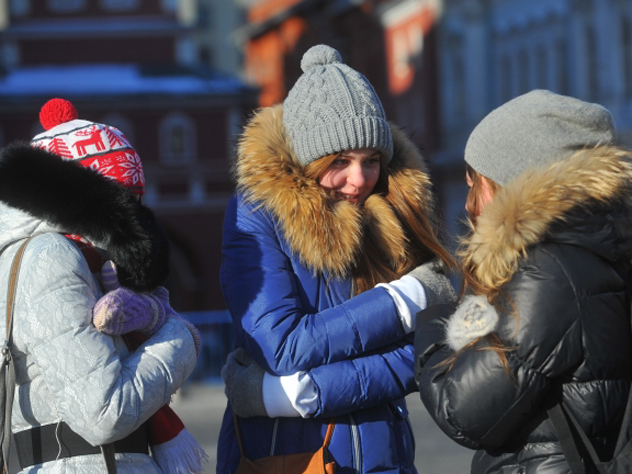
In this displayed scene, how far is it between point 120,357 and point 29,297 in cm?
29

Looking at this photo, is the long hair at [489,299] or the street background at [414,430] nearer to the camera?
the long hair at [489,299]

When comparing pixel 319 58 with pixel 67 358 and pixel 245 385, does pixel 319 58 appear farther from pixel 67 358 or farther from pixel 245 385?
pixel 67 358

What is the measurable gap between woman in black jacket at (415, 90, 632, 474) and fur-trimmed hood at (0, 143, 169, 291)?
0.86m

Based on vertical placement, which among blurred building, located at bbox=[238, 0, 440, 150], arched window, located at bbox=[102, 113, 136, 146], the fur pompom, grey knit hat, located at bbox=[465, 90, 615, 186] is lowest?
arched window, located at bbox=[102, 113, 136, 146]

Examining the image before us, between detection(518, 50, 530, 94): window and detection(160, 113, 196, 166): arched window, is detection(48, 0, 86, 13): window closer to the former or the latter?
A: detection(160, 113, 196, 166): arched window

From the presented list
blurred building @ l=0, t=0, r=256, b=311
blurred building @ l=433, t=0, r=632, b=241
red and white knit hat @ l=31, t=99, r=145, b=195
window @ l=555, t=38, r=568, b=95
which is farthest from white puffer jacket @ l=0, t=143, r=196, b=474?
blurred building @ l=0, t=0, r=256, b=311

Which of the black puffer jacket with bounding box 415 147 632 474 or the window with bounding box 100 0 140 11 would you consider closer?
the black puffer jacket with bounding box 415 147 632 474

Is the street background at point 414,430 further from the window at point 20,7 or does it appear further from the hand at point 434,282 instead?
the window at point 20,7

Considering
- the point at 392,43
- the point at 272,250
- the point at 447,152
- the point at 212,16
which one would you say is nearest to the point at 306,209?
the point at 272,250

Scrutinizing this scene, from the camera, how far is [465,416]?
238cm

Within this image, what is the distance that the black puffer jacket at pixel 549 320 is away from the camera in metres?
2.32

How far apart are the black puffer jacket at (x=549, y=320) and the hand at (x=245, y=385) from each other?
667mm

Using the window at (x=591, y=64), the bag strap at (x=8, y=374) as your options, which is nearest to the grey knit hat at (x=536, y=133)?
the bag strap at (x=8, y=374)

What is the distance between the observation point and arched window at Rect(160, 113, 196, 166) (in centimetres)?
3209
